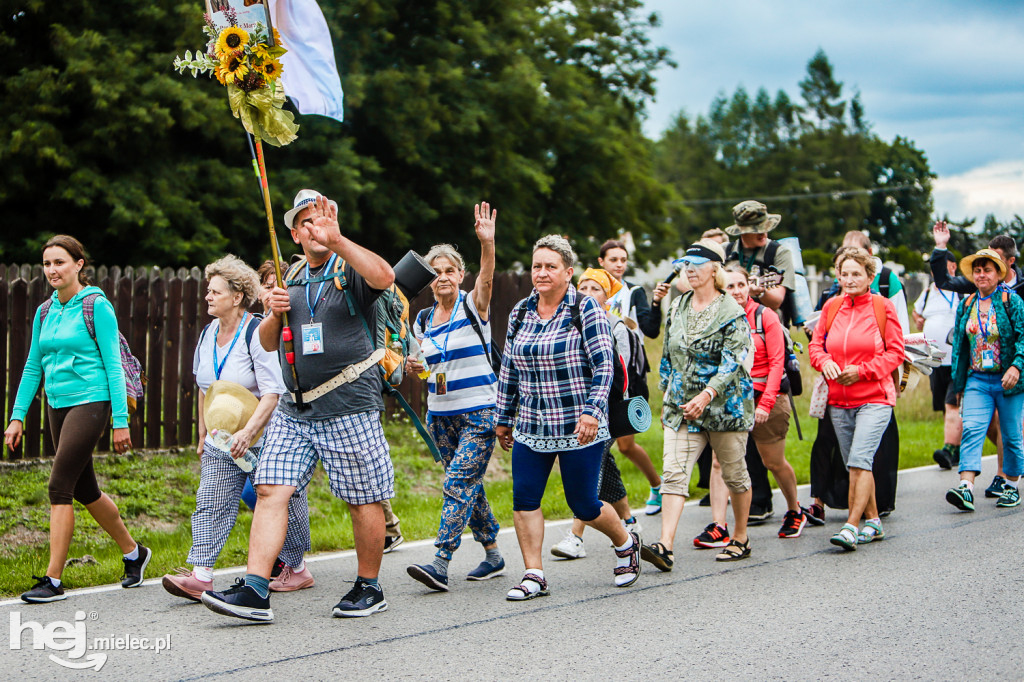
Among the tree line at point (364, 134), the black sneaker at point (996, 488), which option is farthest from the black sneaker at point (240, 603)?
the tree line at point (364, 134)

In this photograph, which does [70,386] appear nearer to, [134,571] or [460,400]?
[134,571]

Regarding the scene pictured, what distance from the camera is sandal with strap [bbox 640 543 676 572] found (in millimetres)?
6324

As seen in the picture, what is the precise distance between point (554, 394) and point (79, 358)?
2724 mm

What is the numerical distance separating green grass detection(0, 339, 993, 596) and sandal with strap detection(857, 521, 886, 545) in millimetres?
2379

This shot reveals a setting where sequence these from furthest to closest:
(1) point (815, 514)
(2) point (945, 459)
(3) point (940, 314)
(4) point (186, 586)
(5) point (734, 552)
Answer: (3) point (940, 314) → (2) point (945, 459) → (1) point (815, 514) → (5) point (734, 552) → (4) point (186, 586)

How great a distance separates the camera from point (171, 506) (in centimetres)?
855

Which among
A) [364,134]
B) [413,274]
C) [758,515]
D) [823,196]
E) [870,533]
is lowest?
[758,515]

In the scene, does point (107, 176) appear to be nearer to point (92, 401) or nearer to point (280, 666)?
point (92, 401)

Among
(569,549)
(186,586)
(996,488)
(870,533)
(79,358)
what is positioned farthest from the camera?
(996,488)

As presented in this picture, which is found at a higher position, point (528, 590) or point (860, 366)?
point (860, 366)

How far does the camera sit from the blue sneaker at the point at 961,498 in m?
8.00

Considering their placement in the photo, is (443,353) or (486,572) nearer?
(443,353)

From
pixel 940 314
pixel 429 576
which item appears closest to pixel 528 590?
pixel 429 576

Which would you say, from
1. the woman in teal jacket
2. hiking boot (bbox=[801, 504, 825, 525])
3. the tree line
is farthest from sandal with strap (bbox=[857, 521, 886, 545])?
the tree line
